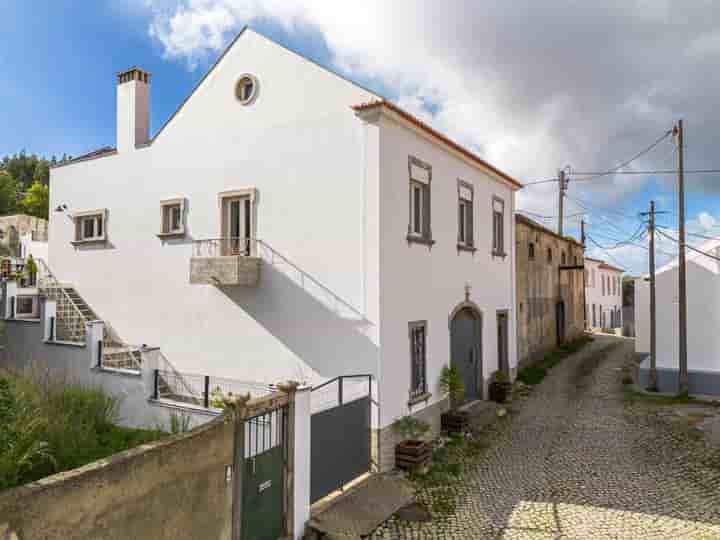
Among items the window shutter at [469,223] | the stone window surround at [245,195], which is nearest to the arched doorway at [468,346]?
the window shutter at [469,223]

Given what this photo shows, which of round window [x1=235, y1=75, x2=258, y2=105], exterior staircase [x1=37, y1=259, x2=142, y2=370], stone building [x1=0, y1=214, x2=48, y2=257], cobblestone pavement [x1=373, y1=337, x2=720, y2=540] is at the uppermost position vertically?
round window [x1=235, y1=75, x2=258, y2=105]

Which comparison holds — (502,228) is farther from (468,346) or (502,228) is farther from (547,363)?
(547,363)

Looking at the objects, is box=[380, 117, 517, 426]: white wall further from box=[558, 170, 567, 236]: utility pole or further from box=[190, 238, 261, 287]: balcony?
box=[558, 170, 567, 236]: utility pole

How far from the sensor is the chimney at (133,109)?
1545cm

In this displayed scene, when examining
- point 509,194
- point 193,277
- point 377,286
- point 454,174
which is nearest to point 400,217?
point 377,286

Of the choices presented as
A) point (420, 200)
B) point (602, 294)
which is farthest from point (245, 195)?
point (602, 294)

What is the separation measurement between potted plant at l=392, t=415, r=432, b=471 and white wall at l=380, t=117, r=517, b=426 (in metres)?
0.27

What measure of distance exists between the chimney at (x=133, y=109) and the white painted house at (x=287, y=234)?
0.05 m

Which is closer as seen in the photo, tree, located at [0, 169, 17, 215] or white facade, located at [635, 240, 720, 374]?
white facade, located at [635, 240, 720, 374]

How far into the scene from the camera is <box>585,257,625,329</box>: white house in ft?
138

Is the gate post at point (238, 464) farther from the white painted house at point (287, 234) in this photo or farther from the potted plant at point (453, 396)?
the potted plant at point (453, 396)

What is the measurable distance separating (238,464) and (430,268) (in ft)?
24.9

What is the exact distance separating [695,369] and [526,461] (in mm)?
10276

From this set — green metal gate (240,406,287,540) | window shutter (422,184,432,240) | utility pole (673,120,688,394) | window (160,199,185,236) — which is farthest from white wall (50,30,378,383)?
utility pole (673,120,688,394)
